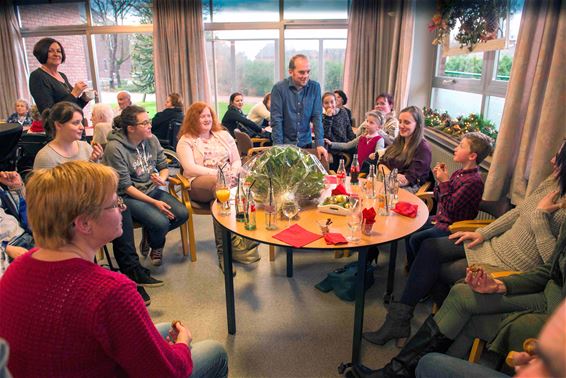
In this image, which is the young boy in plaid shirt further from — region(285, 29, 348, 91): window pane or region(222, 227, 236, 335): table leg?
region(285, 29, 348, 91): window pane

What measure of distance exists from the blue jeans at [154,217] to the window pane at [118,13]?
4569 millimetres

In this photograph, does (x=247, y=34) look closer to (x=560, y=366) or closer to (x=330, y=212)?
(x=330, y=212)

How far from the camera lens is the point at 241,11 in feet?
20.2

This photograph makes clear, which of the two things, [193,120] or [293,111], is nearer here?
[193,120]

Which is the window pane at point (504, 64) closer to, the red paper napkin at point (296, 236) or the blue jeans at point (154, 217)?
the red paper napkin at point (296, 236)

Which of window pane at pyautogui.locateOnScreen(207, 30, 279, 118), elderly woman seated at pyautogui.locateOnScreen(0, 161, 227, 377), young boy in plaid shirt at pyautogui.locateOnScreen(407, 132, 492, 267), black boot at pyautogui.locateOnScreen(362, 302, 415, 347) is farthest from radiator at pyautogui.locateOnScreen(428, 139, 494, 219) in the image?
window pane at pyautogui.locateOnScreen(207, 30, 279, 118)

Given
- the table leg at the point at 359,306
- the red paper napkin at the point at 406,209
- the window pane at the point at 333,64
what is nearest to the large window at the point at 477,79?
the red paper napkin at the point at 406,209

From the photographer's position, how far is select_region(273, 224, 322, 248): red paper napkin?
1.75 m

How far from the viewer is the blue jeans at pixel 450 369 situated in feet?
4.05

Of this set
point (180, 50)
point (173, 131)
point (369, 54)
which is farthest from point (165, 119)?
point (369, 54)

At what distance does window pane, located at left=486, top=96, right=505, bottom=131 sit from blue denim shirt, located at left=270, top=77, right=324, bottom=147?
1.53 m

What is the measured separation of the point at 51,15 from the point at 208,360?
7228 millimetres

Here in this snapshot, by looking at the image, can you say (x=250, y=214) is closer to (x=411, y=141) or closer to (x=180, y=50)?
(x=411, y=141)

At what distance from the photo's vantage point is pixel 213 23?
6.15 meters
